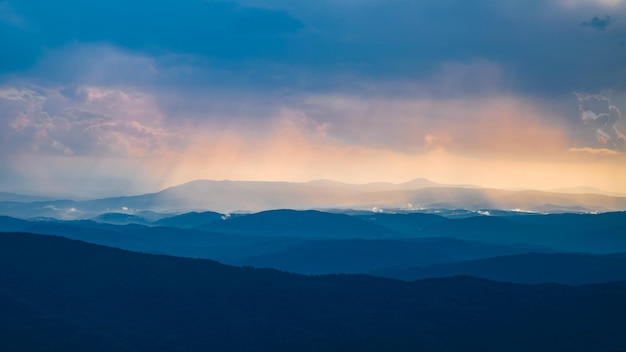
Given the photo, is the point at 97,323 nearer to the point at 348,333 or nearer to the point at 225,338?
the point at 225,338

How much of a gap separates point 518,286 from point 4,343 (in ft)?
411

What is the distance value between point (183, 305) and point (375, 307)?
45060 millimetres

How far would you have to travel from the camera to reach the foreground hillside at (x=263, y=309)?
13875 cm

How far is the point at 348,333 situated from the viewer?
472 feet

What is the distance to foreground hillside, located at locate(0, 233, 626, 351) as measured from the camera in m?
139

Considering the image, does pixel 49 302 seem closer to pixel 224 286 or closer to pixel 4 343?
pixel 4 343

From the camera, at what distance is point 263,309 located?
534 feet

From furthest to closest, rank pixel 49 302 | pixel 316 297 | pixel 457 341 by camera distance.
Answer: pixel 316 297 → pixel 49 302 → pixel 457 341

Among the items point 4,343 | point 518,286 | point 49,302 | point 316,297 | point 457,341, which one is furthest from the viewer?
point 518,286

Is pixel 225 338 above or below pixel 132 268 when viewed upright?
below

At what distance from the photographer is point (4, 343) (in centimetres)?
12675

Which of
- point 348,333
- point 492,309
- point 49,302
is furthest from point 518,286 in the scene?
point 49,302

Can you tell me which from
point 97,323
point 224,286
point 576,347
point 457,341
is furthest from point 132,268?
point 576,347

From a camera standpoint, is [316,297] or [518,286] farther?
[518,286]
